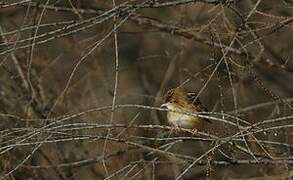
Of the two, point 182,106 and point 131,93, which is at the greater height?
point 182,106

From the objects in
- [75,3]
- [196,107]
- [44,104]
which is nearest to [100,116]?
[44,104]

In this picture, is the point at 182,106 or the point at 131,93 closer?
the point at 182,106

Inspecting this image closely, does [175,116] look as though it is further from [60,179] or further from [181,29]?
[60,179]

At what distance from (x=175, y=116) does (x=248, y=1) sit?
1.07 metres

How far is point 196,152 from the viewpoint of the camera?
27.5 feet

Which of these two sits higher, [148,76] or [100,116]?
[100,116]

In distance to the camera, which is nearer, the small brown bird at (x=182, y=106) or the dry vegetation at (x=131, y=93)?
the dry vegetation at (x=131, y=93)

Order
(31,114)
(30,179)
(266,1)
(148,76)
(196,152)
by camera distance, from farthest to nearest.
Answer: (148,76) → (196,152) → (266,1) → (31,114) → (30,179)

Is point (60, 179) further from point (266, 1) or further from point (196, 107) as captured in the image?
point (266, 1)

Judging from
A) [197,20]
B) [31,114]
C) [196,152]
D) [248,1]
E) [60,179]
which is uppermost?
[248,1]

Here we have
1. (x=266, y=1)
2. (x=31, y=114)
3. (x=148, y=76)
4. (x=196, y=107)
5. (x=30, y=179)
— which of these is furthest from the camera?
(x=148, y=76)

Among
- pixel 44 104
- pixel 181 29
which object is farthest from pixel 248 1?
pixel 44 104

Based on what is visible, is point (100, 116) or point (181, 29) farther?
point (100, 116)

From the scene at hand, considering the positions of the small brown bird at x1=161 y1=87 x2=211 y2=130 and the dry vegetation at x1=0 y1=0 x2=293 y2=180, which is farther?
the small brown bird at x1=161 y1=87 x2=211 y2=130
